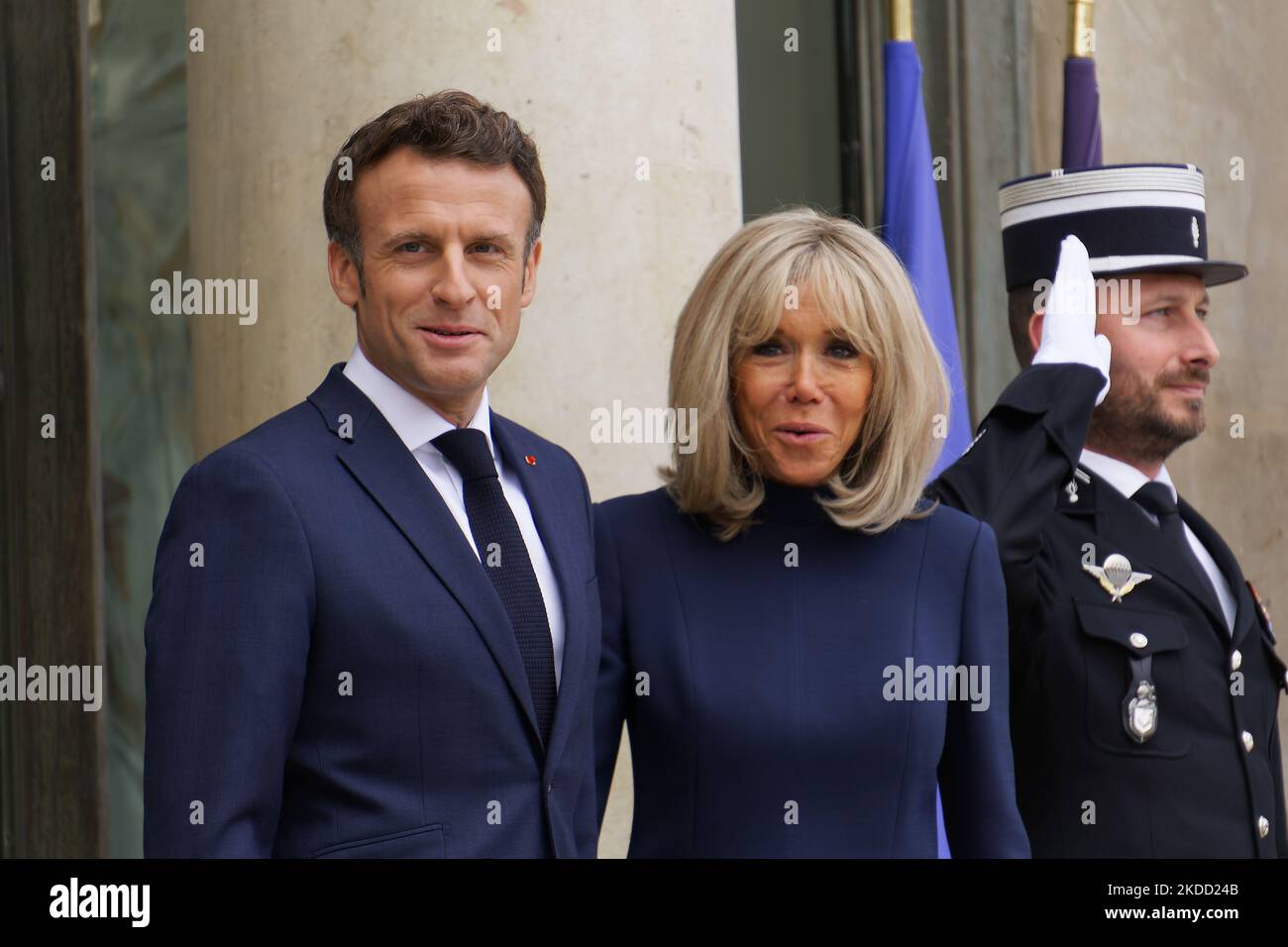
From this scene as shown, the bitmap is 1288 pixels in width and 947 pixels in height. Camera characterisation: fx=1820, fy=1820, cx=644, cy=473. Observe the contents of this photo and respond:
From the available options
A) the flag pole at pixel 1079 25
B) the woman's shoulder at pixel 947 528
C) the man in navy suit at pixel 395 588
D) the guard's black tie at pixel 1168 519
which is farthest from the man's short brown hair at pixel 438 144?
the flag pole at pixel 1079 25

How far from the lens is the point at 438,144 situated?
2.80 m

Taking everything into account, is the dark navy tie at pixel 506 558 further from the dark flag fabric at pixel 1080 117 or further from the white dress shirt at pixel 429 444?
the dark flag fabric at pixel 1080 117

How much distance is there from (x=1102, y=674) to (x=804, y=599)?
835 millimetres

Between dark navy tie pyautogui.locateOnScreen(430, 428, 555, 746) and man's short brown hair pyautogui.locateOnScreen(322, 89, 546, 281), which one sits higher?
man's short brown hair pyautogui.locateOnScreen(322, 89, 546, 281)

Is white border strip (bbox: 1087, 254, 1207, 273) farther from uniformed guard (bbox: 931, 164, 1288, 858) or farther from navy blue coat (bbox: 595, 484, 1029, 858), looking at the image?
navy blue coat (bbox: 595, 484, 1029, 858)

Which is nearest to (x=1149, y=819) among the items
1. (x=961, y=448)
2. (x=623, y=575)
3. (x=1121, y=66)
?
(x=623, y=575)

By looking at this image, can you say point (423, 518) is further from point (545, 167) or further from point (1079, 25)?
point (1079, 25)

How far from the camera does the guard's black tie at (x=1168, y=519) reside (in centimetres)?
394

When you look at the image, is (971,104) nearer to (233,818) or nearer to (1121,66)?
(1121,66)

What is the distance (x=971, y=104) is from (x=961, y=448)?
2.71 meters

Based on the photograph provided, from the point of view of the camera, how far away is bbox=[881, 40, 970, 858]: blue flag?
5453 millimetres

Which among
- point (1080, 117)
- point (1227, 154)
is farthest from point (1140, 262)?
point (1227, 154)

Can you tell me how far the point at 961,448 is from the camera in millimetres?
5004

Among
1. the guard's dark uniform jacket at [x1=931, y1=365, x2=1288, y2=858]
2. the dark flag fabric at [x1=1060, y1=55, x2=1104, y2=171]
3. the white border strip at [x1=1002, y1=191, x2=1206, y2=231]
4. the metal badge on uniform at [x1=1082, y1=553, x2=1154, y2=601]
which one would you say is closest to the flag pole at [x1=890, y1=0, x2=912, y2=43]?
the dark flag fabric at [x1=1060, y1=55, x2=1104, y2=171]
